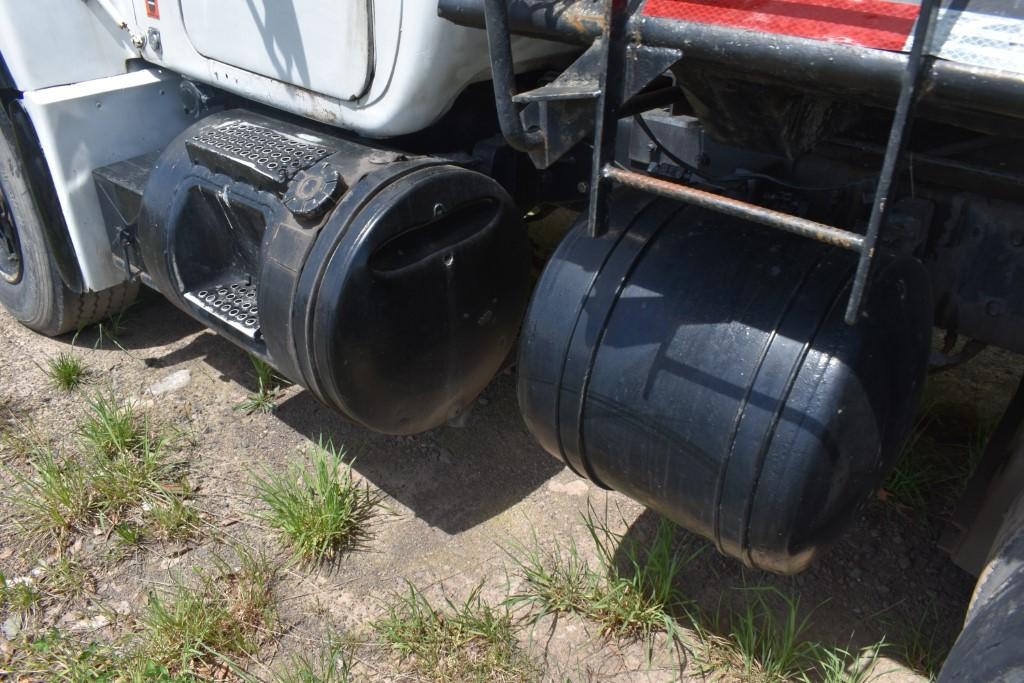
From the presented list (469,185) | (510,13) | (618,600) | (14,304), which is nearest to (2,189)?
(14,304)

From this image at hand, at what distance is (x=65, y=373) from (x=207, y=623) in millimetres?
1203

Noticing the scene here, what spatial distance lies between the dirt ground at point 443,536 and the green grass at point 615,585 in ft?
0.11

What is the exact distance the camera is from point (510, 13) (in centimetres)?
152

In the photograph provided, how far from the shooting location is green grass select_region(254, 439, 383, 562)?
218 cm

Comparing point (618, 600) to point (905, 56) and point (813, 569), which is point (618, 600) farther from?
point (905, 56)

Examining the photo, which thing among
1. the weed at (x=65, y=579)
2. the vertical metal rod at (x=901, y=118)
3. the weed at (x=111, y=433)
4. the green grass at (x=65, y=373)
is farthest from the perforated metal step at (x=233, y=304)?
the vertical metal rod at (x=901, y=118)

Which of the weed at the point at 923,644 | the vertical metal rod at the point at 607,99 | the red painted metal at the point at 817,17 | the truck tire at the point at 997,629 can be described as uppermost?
the red painted metal at the point at 817,17

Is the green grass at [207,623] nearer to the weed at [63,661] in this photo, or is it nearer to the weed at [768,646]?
the weed at [63,661]

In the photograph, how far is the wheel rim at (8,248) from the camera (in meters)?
2.90

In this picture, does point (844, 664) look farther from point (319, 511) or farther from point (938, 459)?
point (319, 511)

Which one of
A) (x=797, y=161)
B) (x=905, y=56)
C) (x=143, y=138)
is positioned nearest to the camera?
(x=905, y=56)

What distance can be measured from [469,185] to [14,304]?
6.26 ft

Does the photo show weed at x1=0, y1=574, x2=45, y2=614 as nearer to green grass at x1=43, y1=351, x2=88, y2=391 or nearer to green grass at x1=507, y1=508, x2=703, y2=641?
green grass at x1=43, y1=351, x2=88, y2=391

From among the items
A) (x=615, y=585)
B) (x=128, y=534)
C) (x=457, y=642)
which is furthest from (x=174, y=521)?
(x=615, y=585)
